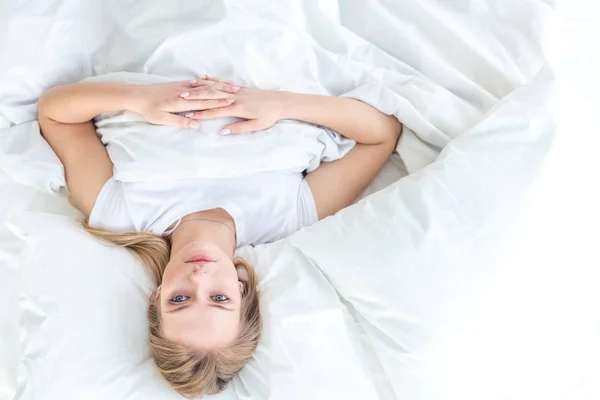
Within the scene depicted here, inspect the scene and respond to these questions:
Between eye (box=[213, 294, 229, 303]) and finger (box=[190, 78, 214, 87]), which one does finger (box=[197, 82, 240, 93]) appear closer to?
finger (box=[190, 78, 214, 87])

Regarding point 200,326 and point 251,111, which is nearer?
point 200,326

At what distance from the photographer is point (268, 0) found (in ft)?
3.78

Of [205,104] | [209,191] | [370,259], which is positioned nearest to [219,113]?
[205,104]

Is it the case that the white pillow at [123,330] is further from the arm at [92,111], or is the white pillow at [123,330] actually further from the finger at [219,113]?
the finger at [219,113]

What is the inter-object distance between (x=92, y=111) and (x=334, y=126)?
0.47 m

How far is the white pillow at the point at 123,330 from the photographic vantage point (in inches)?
36.6

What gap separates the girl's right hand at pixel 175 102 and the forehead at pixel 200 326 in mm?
340

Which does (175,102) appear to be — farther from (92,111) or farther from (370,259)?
(370,259)

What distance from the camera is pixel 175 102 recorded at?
3.41 ft

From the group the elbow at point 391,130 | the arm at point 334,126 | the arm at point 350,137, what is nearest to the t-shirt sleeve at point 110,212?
the arm at point 334,126

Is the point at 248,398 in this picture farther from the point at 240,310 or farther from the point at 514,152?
the point at 514,152

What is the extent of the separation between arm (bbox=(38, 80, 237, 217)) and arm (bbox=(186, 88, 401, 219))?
1.5 inches

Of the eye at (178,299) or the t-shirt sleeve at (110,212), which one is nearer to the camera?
the eye at (178,299)

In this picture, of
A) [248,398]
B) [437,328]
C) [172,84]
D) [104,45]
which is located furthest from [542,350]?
[104,45]
